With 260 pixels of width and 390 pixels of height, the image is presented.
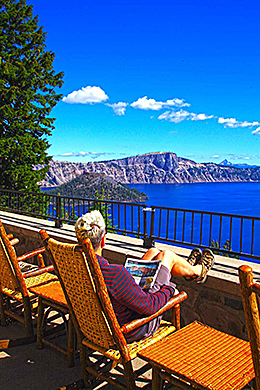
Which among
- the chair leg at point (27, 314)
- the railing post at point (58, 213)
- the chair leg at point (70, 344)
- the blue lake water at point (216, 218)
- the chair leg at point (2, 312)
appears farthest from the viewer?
the blue lake water at point (216, 218)

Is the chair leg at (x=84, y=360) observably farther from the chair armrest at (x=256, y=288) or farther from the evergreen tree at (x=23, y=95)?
the evergreen tree at (x=23, y=95)

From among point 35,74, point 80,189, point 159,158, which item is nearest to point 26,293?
point 35,74

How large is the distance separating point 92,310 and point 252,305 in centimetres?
106

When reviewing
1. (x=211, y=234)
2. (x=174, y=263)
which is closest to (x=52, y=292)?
(x=174, y=263)

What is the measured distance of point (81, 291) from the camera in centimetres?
219

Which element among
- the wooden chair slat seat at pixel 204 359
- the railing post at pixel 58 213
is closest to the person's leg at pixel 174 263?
the wooden chair slat seat at pixel 204 359

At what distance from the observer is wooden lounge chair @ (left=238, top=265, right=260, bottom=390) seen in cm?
144

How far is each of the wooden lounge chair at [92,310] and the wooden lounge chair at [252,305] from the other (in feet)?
2.69

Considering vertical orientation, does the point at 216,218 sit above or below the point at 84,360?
below

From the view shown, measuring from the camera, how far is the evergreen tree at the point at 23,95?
61.7 ft

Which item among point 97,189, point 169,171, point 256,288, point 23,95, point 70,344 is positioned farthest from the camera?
point 169,171

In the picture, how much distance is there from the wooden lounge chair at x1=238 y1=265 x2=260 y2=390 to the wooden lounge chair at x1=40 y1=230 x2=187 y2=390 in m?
0.82

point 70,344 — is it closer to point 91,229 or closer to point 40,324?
point 40,324

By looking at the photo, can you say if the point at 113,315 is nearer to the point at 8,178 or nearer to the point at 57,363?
the point at 57,363
